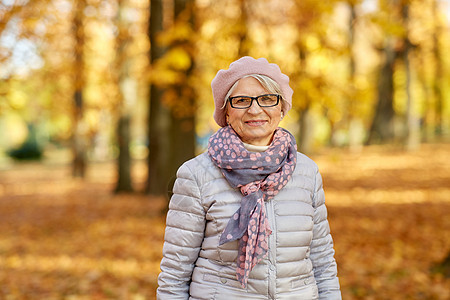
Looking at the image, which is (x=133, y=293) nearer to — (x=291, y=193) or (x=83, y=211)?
(x=291, y=193)

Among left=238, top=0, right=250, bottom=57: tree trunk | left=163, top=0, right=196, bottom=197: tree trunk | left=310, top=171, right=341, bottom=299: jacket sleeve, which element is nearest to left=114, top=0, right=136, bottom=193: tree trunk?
left=163, top=0, right=196, bottom=197: tree trunk

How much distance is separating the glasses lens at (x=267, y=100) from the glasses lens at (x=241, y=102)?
0.17ft

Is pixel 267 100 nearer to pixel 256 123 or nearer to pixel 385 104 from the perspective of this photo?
pixel 256 123

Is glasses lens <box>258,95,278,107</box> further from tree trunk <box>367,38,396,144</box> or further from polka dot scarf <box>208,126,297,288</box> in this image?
tree trunk <box>367,38,396,144</box>

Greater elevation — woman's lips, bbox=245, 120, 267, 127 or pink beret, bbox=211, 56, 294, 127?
pink beret, bbox=211, 56, 294, 127

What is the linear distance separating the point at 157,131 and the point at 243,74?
37.3 feet

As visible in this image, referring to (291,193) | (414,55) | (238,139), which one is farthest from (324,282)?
(414,55)

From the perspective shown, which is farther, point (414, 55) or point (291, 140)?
point (414, 55)

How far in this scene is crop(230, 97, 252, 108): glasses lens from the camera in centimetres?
235

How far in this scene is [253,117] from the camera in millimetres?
2342

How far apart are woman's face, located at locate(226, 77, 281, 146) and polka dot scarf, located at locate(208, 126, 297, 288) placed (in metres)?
0.06

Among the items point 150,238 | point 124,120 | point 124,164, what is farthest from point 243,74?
point 124,120

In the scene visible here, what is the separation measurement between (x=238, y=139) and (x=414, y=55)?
85.4 ft

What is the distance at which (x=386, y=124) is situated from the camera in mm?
27812
